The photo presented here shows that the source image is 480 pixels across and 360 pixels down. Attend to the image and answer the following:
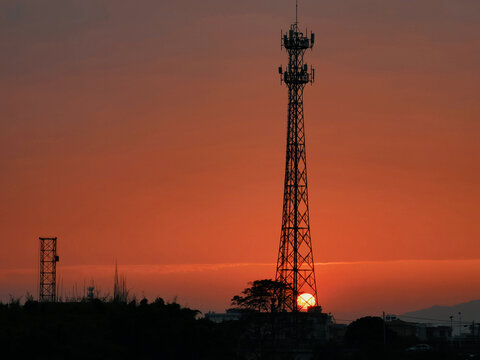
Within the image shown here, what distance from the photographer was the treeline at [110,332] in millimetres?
80438

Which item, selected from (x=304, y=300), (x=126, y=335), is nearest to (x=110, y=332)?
(x=126, y=335)

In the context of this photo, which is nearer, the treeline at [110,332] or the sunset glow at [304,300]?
the treeline at [110,332]

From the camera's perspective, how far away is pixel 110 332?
87.6 metres

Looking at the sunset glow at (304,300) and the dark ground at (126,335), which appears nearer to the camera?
the dark ground at (126,335)

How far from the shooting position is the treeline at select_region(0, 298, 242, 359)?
8044cm

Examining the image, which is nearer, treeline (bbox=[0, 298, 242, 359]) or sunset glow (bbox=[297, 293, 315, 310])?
treeline (bbox=[0, 298, 242, 359])

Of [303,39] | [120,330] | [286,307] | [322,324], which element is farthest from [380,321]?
[120,330]

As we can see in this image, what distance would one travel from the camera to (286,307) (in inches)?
4099

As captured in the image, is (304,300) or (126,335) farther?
(304,300)

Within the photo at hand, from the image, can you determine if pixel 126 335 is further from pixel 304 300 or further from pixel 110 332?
pixel 304 300

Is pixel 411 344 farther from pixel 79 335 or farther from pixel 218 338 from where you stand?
pixel 79 335

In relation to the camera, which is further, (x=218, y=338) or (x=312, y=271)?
(x=312, y=271)

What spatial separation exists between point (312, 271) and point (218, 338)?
14.1m

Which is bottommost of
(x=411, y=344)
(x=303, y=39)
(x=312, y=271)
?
(x=411, y=344)
